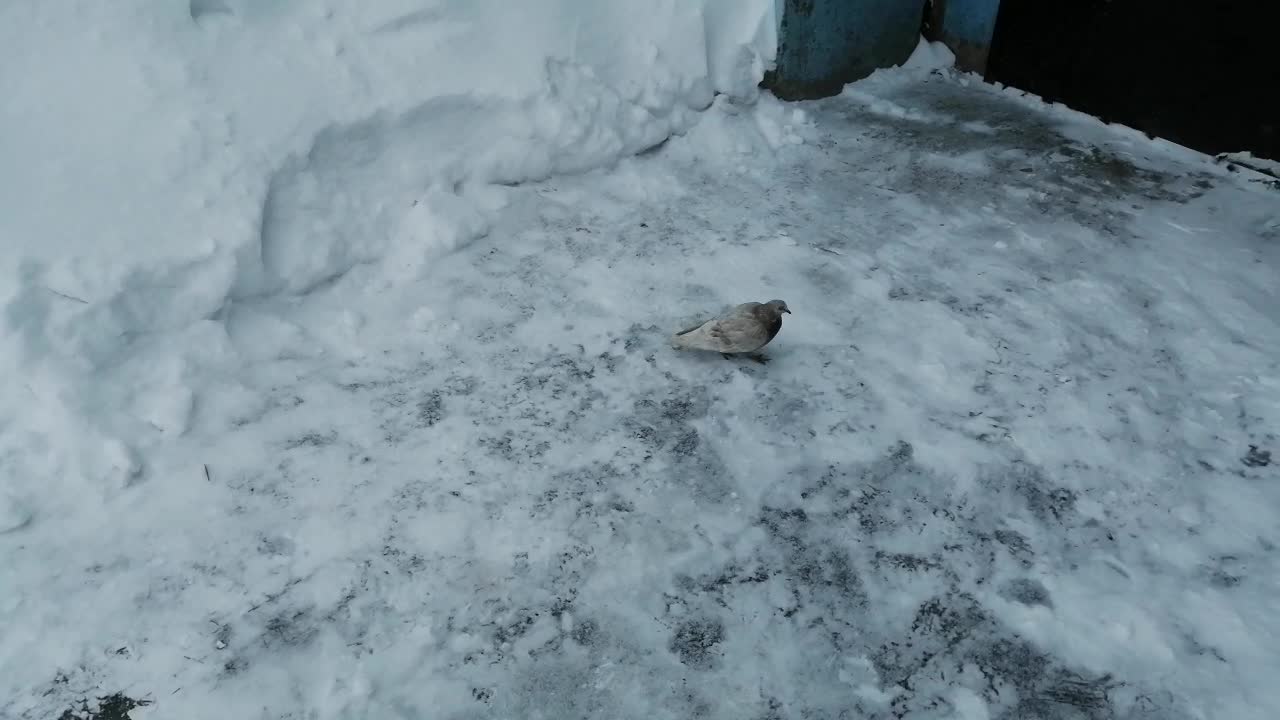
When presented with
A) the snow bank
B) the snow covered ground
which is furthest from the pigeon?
the snow bank

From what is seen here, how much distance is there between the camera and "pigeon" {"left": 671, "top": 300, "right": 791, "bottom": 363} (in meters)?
2.63

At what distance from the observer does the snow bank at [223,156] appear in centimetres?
238

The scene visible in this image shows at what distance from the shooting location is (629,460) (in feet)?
7.97

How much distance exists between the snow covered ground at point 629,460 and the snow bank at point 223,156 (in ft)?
0.06

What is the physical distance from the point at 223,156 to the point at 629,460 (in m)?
1.75

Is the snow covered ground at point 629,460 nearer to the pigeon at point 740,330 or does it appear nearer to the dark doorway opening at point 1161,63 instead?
the pigeon at point 740,330

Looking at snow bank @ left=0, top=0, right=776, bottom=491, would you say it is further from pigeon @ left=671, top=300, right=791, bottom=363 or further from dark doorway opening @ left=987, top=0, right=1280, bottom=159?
dark doorway opening @ left=987, top=0, right=1280, bottom=159

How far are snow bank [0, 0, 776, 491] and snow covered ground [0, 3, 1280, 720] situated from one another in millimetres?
17

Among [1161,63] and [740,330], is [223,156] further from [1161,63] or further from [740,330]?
[1161,63]

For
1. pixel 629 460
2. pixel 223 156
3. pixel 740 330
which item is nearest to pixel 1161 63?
pixel 740 330

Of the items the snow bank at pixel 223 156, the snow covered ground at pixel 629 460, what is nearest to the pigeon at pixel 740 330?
the snow covered ground at pixel 629 460

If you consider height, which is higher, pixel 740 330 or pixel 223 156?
pixel 223 156

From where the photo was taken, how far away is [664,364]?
279 centimetres

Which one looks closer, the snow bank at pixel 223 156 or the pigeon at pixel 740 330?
the snow bank at pixel 223 156
